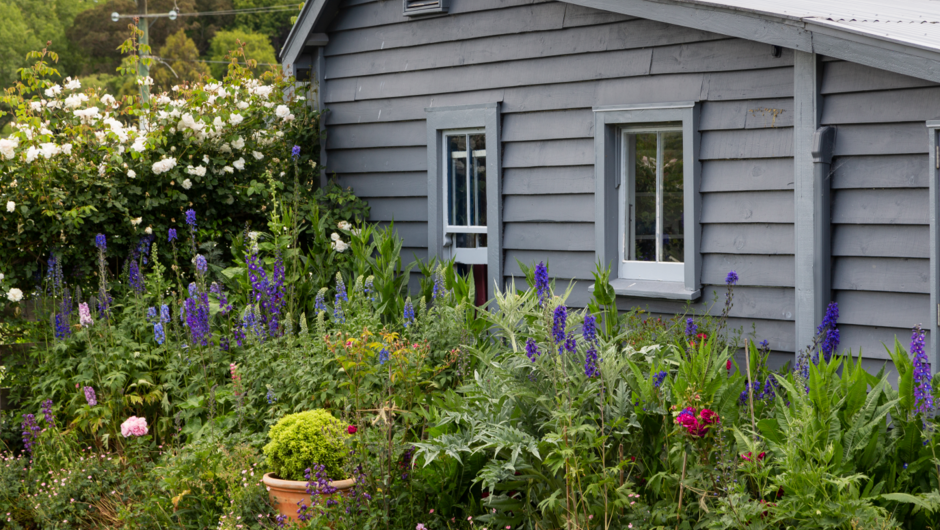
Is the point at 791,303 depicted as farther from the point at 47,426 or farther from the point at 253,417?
the point at 47,426

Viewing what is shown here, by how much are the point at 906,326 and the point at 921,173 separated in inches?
35.3

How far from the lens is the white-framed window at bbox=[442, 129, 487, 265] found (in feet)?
23.6

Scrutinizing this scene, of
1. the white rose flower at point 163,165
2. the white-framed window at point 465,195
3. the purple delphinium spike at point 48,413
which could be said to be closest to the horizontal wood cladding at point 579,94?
the white-framed window at point 465,195

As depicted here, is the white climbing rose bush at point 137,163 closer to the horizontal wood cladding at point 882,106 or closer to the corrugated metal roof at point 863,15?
the corrugated metal roof at point 863,15

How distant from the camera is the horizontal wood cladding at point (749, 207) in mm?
5340

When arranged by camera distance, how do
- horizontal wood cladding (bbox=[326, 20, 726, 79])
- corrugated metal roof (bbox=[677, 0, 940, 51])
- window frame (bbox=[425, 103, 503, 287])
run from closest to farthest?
corrugated metal roof (bbox=[677, 0, 940, 51]) → horizontal wood cladding (bbox=[326, 20, 726, 79]) → window frame (bbox=[425, 103, 503, 287])

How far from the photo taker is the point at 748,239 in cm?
552

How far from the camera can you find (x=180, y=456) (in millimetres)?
4871

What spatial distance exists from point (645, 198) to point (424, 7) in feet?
8.55

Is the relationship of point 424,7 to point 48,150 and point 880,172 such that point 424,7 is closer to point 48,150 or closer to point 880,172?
point 48,150

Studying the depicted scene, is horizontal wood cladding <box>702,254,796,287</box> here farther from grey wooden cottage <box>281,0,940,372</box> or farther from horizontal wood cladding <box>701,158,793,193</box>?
horizontal wood cladding <box>701,158,793,193</box>

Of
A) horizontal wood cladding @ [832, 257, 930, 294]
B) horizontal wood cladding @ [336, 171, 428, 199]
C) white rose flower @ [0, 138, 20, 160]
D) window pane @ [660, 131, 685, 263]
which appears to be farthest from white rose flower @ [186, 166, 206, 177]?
horizontal wood cladding @ [832, 257, 930, 294]

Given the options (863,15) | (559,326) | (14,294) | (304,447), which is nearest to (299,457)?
(304,447)

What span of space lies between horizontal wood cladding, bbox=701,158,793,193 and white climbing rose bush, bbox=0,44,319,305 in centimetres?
377
